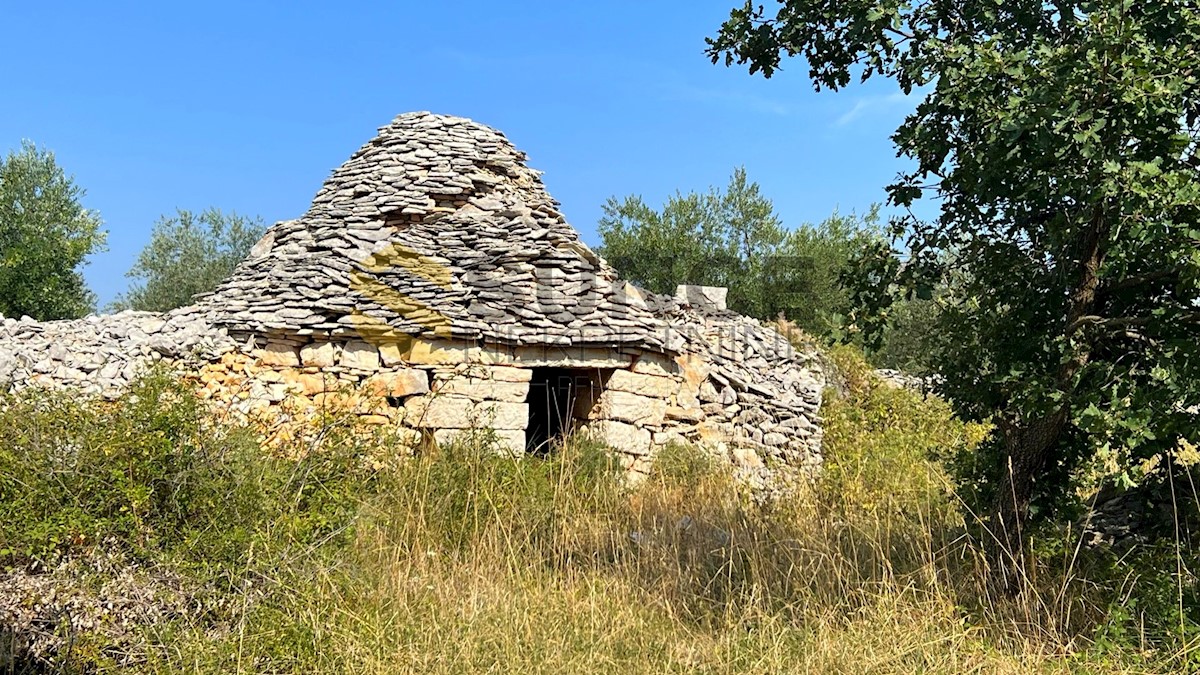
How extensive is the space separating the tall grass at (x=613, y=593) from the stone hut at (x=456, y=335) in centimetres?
134

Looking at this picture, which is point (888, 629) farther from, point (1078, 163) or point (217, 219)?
point (217, 219)

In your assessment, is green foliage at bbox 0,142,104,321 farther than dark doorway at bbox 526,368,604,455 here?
Yes

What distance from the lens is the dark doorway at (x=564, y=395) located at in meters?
8.71

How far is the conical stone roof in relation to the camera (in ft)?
26.7

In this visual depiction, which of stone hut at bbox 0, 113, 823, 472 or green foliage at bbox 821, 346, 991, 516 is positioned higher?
stone hut at bbox 0, 113, 823, 472

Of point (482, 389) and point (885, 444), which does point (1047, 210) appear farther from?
point (885, 444)

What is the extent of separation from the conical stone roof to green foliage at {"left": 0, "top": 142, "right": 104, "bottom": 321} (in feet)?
29.9

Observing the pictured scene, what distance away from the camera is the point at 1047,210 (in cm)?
445

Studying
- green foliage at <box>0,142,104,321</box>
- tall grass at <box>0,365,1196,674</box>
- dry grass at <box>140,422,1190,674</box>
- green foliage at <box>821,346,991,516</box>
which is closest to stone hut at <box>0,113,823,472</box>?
green foliage at <box>821,346,991,516</box>

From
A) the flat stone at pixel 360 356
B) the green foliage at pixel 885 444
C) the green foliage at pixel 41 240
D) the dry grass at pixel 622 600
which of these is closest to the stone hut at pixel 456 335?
the flat stone at pixel 360 356

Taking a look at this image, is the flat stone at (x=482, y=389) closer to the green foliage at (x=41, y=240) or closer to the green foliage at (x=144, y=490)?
the green foliage at (x=144, y=490)

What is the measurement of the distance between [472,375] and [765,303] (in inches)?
441

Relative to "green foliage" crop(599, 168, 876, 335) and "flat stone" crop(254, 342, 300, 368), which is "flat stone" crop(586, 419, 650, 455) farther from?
"green foliage" crop(599, 168, 876, 335)

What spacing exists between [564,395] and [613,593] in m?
4.51
